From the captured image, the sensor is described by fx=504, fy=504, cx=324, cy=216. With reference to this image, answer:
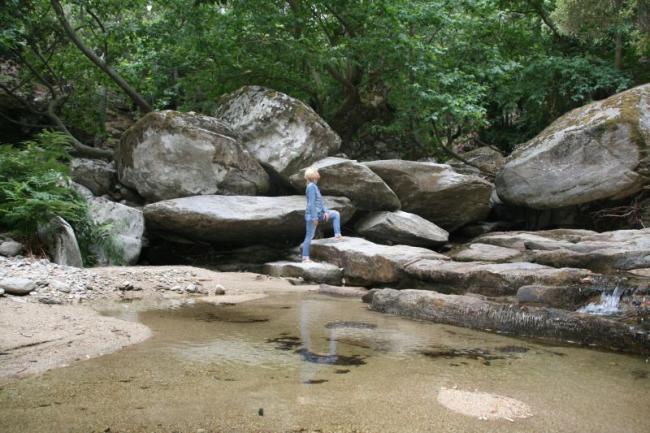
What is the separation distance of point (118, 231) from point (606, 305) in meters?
7.54

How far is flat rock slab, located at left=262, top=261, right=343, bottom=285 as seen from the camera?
8211 mm

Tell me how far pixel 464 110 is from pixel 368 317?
771 centimetres

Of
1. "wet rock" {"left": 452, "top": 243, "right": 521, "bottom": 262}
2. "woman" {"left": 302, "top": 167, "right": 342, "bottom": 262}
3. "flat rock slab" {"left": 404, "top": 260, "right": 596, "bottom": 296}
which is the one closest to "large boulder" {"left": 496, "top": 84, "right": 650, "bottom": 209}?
"wet rock" {"left": 452, "top": 243, "right": 521, "bottom": 262}

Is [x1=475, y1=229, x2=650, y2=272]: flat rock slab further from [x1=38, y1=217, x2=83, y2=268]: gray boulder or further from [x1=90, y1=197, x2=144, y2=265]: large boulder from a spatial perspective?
[x1=38, y1=217, x2=83, y2=268]: gray boulder

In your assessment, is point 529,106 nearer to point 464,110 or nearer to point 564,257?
point 464,110

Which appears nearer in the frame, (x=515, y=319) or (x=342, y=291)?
(x=515, y=319)

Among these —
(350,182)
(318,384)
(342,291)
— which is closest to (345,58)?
(350,182)

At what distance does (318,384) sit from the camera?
2891 mm

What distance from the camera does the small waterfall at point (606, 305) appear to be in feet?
16.5

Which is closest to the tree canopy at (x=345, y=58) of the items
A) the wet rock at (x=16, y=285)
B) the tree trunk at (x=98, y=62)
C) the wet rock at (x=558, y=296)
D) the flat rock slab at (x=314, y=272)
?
the tree trunk at (x=98, y=62)

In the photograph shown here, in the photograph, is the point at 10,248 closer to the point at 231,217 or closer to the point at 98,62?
the point at 231,217

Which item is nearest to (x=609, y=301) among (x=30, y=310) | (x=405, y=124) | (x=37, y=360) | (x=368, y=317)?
(x=368, y=317)

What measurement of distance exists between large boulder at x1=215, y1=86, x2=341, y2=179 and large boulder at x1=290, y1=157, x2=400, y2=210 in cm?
47

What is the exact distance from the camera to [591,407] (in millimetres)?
2686
